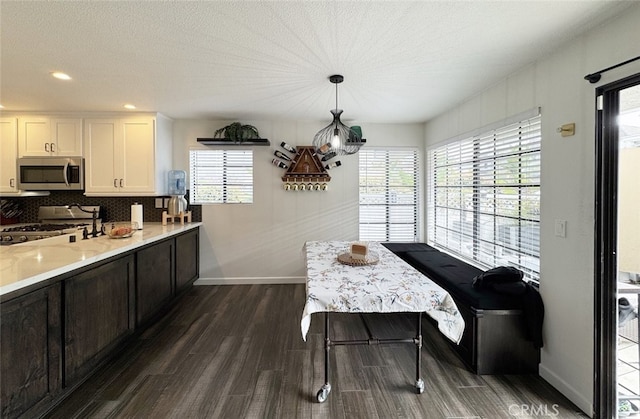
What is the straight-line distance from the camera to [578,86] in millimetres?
2012

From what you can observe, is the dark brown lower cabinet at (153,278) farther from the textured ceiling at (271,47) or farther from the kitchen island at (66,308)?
the textured ceiling at (271,47)

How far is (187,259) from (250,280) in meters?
0.97

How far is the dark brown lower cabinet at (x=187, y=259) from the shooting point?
12.1 ft

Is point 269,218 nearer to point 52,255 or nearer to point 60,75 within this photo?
point 52,255

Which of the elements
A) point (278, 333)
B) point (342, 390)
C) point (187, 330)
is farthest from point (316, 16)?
point (187, 330)

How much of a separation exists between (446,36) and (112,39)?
7.61 ft

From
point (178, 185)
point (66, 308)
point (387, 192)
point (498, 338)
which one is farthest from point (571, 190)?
point (178, 185)

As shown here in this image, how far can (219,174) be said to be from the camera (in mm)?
4465

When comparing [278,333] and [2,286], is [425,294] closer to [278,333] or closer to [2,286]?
[278,333]

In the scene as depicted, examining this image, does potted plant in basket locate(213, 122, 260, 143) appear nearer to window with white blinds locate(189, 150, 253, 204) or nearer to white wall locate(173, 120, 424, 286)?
white wall locate(173, 120, 424, 286)

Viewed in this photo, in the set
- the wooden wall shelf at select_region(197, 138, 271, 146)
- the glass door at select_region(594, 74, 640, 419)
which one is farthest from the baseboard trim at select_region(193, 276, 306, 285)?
the glass door at select_region(594, 74, 640, 419)

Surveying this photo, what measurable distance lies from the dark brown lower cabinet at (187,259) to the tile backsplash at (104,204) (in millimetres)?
409

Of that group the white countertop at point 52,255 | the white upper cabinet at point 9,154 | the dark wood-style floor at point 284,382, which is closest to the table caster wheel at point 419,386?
the dark wood-style floor at point 284,382

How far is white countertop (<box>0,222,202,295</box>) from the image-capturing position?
1.64m
